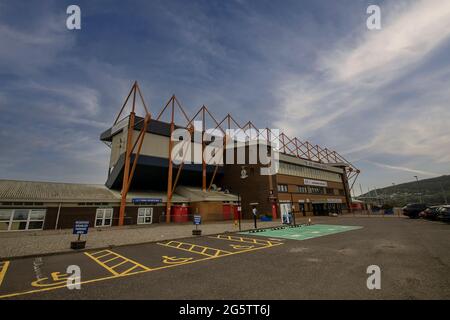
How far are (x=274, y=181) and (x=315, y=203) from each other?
49.6 feet

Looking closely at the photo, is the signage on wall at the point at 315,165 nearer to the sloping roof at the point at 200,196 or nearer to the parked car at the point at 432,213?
the sloping roof at the point at 200,196

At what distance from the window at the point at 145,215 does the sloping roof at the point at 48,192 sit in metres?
4.03

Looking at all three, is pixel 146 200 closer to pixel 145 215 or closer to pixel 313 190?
pixel 145 215

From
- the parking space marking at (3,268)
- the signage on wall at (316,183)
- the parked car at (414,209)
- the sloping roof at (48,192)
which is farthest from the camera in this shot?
the signage on wall at (316,183)

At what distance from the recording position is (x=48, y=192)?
24.9 metres

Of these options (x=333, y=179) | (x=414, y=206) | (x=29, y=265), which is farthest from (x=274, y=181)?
(x=29, y=265)

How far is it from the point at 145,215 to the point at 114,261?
21.8 metres

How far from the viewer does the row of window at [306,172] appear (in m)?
42.4

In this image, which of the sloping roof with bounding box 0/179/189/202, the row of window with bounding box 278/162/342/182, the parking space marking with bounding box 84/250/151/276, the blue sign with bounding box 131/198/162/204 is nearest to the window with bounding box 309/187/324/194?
the row of window with bounding box 278/162/342/182

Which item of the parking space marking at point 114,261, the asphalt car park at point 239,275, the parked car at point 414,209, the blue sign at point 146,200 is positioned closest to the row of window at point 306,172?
the parked car at point 414,209

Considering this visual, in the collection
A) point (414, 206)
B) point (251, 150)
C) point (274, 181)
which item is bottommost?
point (414, 206)

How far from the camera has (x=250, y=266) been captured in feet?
26.2

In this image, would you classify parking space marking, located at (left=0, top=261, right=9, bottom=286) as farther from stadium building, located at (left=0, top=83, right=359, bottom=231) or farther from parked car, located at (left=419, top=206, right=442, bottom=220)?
parked car, located at (left=419, top=206, right=442, bottom=220)
